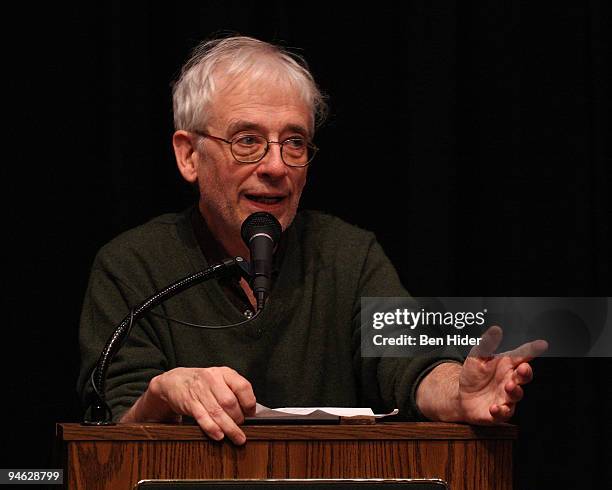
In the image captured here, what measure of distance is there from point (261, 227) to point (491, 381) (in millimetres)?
443

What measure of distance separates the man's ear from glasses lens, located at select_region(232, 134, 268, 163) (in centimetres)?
16

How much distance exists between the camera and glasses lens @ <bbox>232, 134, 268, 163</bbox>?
2.18 meters

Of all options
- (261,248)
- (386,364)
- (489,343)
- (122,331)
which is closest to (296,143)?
(386,364)

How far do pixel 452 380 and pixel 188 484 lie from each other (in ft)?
1.62

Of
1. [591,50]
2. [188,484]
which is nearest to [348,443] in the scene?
[188,484]

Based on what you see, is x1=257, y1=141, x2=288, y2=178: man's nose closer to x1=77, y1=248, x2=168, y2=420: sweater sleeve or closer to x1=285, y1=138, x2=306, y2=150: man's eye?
x1=285, y1=138, x2=306, y2=150: man's eye

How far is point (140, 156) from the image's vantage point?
2584 mm

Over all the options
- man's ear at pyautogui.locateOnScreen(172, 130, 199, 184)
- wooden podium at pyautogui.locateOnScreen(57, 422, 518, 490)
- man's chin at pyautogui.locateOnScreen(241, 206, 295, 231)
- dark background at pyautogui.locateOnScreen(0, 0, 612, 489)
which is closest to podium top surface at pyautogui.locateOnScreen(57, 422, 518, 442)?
wooden podium at pyautogui.locateOnScreen(57, 422, 518, 490)

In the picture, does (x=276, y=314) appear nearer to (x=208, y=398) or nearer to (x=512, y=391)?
(x=208, y=398)

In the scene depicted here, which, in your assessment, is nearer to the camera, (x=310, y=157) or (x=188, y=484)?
(x=188, y=484)

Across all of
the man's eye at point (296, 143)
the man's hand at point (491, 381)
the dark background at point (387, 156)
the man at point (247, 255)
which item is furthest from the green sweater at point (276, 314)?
the man's hand at point (491, 381)

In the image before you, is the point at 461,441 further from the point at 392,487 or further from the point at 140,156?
the point at 140,156

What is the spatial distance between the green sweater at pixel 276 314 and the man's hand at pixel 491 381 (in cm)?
49

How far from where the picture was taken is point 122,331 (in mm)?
1610
